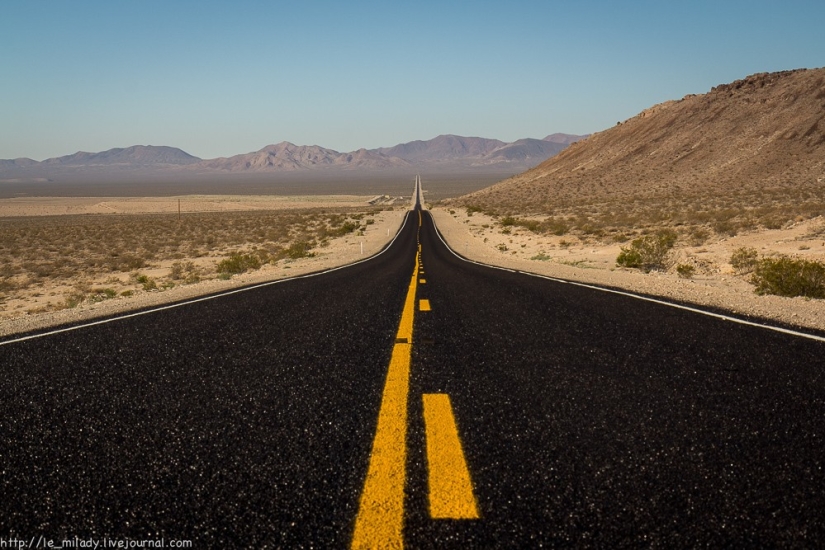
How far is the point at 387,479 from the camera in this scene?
8.48 ft

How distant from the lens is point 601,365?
15.4ft

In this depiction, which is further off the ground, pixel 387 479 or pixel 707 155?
pixel 707 155

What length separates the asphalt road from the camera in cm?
225

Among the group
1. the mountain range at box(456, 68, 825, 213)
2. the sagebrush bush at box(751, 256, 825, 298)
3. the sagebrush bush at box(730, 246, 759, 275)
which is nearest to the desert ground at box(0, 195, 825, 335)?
the sagebrush bush at box(730, 246, 759, 275)

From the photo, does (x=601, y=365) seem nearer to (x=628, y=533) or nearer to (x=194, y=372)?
(x=628, y=533)

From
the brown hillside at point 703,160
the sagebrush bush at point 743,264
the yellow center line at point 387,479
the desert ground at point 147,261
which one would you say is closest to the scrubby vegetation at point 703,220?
the brown hillside at point 703,160

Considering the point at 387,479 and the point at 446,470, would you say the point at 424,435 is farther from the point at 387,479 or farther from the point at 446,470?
the point at 387,479

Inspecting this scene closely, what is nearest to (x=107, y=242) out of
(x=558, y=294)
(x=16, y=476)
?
(x=558, y=294)

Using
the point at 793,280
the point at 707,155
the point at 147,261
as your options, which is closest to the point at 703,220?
the point at 793,280

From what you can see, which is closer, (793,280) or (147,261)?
(793,280)

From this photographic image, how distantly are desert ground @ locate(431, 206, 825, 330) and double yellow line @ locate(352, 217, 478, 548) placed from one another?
6.00m

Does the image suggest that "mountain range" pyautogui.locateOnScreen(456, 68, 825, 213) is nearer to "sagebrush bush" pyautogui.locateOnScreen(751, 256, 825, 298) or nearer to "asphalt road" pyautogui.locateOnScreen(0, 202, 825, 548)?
"sagebrush bush" pyautogui.locateOnScreen(751, 256, 825, 298)

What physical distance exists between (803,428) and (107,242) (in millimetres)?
45524

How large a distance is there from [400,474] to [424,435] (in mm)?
512
